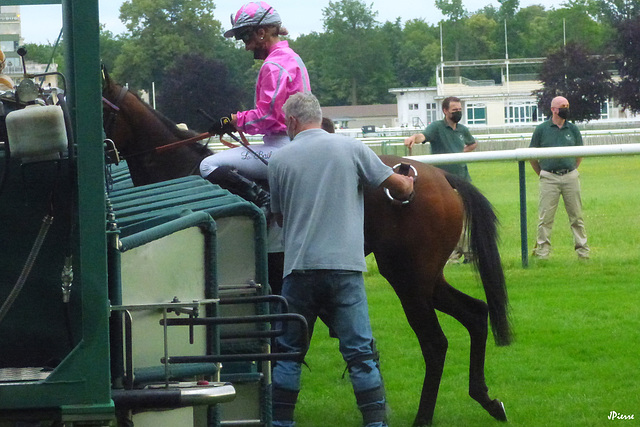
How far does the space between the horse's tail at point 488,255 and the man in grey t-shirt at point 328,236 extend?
1360 millimetres

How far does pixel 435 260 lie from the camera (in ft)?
20.0

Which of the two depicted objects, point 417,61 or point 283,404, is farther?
point 417,61

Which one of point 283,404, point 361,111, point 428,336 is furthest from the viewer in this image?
point 361,111

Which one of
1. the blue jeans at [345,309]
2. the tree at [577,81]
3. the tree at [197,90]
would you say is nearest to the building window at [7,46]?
the blue jeans at [345,309]

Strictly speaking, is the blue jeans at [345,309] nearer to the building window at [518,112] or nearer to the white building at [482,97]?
the white building at [482,97]

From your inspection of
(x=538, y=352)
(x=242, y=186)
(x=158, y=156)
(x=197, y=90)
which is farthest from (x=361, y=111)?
(x=242, y=186)

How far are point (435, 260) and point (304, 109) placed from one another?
1452 mm

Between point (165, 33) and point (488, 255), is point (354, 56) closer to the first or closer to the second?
point (165, 33)

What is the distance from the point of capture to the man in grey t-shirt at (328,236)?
4.97 meters

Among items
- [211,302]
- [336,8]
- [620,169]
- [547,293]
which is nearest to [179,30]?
[336,8]

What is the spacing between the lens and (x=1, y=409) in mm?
2854

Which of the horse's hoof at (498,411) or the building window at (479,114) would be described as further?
the building window at (479,114)

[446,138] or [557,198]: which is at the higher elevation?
[446,138]

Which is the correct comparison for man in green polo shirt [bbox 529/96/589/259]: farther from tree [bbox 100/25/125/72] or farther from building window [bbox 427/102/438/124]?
building window [bbox 427/102/438/124]
